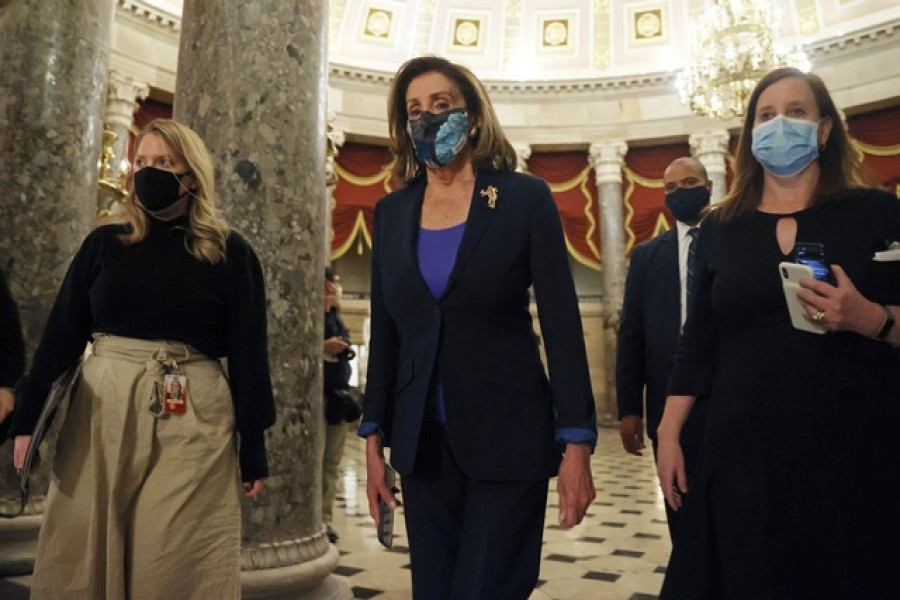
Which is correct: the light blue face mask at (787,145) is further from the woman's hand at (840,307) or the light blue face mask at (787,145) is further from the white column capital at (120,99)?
the white column capital at (120,99)

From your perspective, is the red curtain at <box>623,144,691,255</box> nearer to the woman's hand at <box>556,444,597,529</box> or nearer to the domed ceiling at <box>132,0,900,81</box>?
the domed ceiling at <box>132,0,900,81</box>

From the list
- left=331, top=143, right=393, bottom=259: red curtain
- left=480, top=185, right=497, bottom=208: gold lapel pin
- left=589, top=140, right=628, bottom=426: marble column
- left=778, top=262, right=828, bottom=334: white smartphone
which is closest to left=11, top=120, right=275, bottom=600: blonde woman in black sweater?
left=480, top=185, right=497, bottom=208: gold lapel pin

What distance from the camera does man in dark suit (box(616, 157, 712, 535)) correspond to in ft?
10.6

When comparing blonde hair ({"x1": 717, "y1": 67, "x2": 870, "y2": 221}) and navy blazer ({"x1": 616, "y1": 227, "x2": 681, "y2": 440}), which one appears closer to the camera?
blonde hair ({"x1": 717, "y1": 67, "x2": 870, "y2": 221})

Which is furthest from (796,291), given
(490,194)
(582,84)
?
(582,84)

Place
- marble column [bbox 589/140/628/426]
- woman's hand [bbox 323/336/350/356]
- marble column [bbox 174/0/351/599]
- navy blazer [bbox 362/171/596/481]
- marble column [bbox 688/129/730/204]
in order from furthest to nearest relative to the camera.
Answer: marble column [bbox 589/140/628/426] → marble column [bbox 688/129/730/204] → woman's hand [bbox 323/336/350/356] → marble column [bbox 174/0/351/599] → navy blazer [bbox 362/171/596/481]

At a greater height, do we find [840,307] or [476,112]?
[476,112]

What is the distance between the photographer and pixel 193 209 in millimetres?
2205

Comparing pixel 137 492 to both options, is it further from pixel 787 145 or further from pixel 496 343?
pixel 787 145

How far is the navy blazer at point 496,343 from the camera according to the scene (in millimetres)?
1675

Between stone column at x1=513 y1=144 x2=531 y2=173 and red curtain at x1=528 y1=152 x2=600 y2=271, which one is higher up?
stone column at x1=513 y1=144 x2=531 y2=173

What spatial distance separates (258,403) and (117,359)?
15.3 inches

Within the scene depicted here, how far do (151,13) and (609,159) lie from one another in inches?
382

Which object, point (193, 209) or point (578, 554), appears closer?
point (193, 209)
